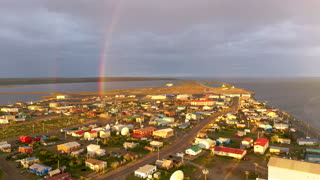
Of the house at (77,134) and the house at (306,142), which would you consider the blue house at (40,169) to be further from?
the house at (306,142)

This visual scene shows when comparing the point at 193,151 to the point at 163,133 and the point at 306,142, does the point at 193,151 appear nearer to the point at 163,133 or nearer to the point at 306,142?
the point at 163,133

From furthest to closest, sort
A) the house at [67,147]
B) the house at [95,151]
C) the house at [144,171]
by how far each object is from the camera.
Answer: the house at [67,147] → the house at [95,151] → the house at [144,171]

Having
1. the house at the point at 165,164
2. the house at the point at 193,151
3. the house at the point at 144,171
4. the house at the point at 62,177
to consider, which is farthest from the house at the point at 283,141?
the house at the point at 62,177

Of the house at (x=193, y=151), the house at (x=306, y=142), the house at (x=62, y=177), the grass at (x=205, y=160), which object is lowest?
the house at (x=62, y=177)

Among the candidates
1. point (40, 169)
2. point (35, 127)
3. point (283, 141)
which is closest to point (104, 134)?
point (40, 169)

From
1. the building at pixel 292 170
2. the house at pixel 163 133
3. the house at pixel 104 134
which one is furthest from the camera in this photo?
the house at pixel 163 133

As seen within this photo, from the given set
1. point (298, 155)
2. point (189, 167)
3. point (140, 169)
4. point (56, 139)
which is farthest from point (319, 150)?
point (56, 139)
